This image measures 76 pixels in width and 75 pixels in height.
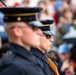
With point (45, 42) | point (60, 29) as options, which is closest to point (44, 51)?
point (45, 42)

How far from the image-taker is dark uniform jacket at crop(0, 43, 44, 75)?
184 inches

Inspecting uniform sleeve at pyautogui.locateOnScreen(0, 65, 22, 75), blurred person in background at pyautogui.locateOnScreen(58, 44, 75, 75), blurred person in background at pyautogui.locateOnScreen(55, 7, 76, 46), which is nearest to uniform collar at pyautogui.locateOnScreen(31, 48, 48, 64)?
uniform sleeve at pyautogui.locateOnScreen(0, 65, 22, 75)

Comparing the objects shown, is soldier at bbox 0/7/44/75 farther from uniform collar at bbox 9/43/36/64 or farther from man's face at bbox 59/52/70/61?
man's face at bbox 59/52/70/61

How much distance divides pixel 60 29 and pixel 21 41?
7.87 metres

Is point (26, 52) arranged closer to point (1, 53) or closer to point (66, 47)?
point (1, 53)

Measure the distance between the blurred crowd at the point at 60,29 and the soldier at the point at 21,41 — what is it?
88 centimetres

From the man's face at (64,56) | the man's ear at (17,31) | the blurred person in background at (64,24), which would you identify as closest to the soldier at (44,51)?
the man's ear at (17,31)

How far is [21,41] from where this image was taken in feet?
15.8

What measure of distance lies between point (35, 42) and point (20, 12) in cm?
34

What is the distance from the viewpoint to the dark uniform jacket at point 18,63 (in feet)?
15.3

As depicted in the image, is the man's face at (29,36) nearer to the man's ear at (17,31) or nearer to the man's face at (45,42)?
the man's ear at (17,31)

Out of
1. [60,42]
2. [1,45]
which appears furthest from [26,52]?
[60,42]

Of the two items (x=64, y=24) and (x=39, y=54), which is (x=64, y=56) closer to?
(x=64, y=24)

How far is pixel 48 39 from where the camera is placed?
630 centimetres
